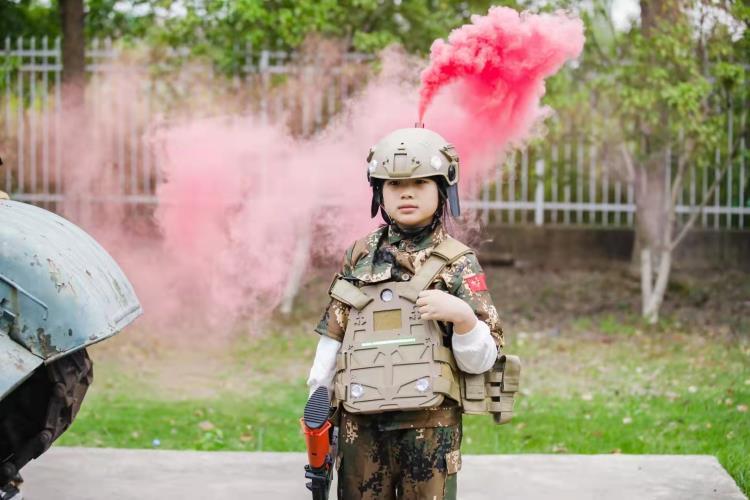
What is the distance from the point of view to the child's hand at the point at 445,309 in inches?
127

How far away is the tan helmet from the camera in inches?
134

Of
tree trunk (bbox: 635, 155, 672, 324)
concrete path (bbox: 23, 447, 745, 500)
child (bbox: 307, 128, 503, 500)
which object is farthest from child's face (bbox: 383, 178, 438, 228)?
tree trunk (bbox: 635, 155, 672, 324)

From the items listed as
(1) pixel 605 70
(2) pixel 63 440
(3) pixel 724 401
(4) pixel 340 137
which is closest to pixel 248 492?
(2) pixel 63 440

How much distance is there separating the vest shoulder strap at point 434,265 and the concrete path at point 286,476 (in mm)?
1488

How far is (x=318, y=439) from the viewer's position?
3.23m

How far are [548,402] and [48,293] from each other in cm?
445

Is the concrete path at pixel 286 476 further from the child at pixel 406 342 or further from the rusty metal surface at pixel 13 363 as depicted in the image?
the rusty metal surface at pixel 13 363

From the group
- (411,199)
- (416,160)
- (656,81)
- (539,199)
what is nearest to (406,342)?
(411,199)

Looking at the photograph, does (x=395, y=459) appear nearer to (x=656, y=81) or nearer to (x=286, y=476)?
(x=286, y=476)

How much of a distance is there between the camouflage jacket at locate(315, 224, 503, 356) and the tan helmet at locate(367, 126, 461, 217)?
168 mm

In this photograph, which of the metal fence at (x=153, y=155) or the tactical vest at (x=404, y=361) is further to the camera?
the metal fence at (x=153, y=155)

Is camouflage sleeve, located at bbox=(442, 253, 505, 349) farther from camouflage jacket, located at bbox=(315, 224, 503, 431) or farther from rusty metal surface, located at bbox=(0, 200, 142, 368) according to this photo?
rusty metal surface, located at bbox=(0, 200, 142, 368)

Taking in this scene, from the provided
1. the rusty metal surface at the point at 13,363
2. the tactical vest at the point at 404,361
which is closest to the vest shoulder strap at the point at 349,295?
the tactical vest at the point at 404,361

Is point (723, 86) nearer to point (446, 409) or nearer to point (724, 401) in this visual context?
point (724, 401)
